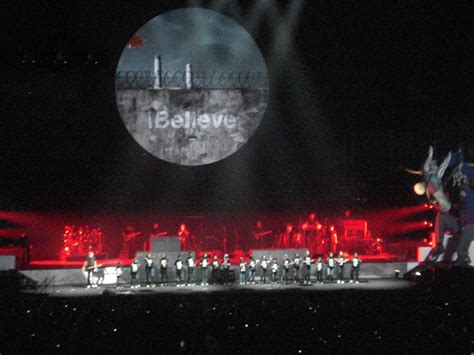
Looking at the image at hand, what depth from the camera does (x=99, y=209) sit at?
60.5ft

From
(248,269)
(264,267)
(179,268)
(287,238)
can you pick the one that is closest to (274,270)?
(264,267)

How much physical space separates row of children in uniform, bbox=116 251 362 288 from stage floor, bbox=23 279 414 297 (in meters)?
0.28

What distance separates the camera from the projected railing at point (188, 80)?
57.8 ft

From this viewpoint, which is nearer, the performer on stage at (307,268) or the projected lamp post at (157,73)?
the performer on stage at (307,268)

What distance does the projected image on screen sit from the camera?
17.5 m

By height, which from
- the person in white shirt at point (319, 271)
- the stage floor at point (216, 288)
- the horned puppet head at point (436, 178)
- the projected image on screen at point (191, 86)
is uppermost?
the projected image on screen at point (191, 86)

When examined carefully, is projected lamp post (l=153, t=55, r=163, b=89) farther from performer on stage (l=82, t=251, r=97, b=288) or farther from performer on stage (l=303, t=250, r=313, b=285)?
performer on stage (l=303, t=250, r=313, b=285)

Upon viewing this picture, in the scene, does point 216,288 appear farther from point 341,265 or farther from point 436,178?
point 436,178

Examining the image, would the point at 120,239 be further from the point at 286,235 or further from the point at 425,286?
the point at 425,286

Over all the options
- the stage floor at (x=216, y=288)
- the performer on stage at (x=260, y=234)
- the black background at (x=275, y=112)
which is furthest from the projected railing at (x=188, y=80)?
the stage floor at (x=216, y=288)

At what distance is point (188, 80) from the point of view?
17734 millimetres

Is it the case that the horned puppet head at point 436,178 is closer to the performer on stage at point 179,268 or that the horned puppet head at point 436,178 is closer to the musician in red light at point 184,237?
the performer on stage at point 179,268

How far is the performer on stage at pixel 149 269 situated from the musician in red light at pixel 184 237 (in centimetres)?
302

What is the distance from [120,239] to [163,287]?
413 centimetres
